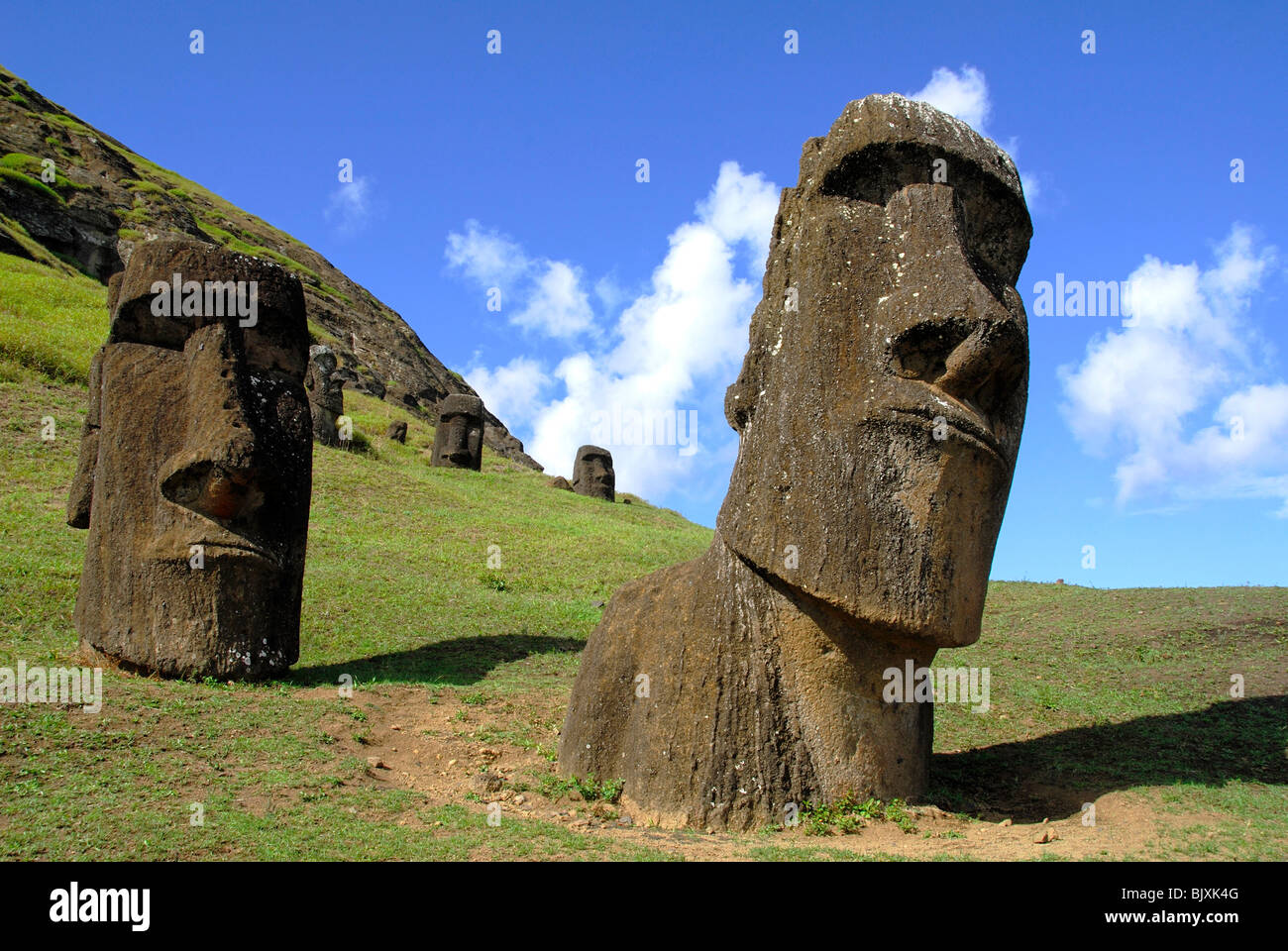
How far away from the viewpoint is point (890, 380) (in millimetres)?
5926

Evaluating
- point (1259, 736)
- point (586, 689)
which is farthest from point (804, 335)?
point (1259, 736)

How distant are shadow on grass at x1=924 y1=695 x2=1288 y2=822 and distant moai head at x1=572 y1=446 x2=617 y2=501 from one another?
23.8 metres

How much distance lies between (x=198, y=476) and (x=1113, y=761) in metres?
7.54

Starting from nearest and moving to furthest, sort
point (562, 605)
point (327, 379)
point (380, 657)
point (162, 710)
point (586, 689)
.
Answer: point (586, 689) < point (162, 710) < point (380, 657) < point (562, 605) < point (327, 379)

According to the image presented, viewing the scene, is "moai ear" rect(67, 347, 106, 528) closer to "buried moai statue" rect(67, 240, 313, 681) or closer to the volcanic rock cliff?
"buried moai statue" rect(67, 240, 313, 681)

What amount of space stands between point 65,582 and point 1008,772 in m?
9.98

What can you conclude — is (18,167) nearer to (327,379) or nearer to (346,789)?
(327,379)

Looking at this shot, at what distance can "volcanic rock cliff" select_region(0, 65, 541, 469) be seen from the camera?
44.6m

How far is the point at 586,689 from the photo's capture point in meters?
6.94

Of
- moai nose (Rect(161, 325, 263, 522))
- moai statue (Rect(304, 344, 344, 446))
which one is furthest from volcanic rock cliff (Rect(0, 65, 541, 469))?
moai nose (Rect(161, 325, 263, 522))

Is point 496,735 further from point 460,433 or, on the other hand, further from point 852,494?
point 460,433

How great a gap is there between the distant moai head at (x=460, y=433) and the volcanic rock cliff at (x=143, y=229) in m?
8.02

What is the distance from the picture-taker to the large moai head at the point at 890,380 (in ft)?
19.1

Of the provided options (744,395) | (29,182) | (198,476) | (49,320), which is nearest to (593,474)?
(49,320)
